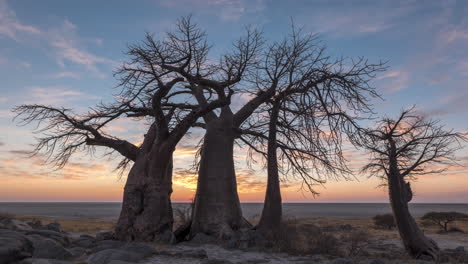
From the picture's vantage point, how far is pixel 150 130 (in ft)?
36.8

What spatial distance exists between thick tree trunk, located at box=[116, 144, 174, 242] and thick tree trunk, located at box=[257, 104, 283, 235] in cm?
230

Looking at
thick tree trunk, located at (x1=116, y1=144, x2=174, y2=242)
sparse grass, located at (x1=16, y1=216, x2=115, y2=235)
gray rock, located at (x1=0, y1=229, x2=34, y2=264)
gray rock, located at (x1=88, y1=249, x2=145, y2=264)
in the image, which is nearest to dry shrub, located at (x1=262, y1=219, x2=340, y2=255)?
thick tree trunk, located at (x1=116, y1=144, x2=174, y2=242)

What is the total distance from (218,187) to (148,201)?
1801mm

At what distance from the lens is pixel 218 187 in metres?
10.7

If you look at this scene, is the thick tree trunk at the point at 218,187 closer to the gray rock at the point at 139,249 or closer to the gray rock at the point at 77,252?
the gray rock at the point at 139,249

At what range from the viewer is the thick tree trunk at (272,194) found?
10.0 meters

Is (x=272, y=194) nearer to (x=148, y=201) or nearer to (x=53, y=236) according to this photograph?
(x=148, y=201)

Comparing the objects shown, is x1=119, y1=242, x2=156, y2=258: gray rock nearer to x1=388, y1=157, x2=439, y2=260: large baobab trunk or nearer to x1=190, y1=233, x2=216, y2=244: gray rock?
x1=190, y1=233, x2=216, y2=244: gray rock

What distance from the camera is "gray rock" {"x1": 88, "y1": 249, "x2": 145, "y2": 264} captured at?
6.80m

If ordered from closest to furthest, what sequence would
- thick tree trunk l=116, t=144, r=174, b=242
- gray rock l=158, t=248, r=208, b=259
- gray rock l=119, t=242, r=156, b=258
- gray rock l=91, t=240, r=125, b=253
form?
gray rock l=119, t=242, r=156, b=258, gray rock l=158, t=248, r=208, b=259, gray rock l=91, t=240, r=125, b=253, thick tree trunk l=116, t=144, r=174, b=242

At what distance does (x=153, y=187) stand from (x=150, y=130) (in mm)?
1738

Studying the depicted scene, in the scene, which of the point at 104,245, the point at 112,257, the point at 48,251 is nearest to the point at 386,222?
the point at 104,245

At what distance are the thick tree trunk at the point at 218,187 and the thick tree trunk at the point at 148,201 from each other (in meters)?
0.84

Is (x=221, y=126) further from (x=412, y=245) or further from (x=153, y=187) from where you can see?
(x=412, y=245)
